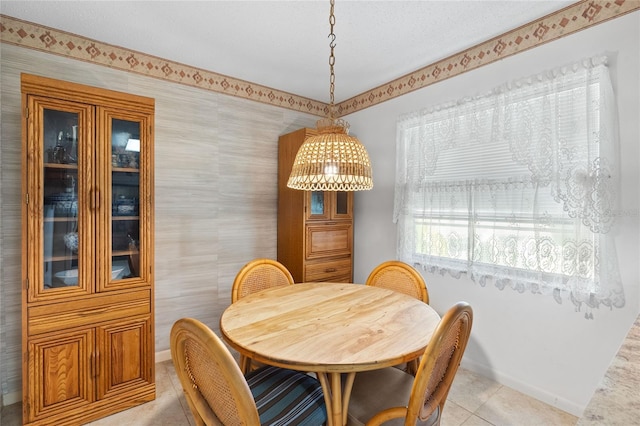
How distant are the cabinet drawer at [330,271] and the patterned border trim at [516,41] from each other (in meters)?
1.74

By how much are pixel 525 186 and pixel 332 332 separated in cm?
168

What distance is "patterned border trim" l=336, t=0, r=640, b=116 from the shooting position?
1770 mm

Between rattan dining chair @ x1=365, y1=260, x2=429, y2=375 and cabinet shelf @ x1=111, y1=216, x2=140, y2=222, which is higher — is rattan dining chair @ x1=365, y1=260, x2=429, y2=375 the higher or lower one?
the lower one

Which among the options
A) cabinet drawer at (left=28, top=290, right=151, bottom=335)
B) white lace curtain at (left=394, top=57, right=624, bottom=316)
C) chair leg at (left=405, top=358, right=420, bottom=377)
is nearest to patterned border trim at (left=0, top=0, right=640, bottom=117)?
white lace curtain at (left=394, top=57, right=624, bottom=316)

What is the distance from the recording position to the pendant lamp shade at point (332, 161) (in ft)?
4.81

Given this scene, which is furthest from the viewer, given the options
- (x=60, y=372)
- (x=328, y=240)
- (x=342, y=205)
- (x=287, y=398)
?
(x=342, y=205)

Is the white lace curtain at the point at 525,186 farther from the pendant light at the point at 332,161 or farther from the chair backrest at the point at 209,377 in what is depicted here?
the chair backrest at the point at 209,377

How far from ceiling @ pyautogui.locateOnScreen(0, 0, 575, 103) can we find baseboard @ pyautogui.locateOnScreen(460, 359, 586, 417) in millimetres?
2487

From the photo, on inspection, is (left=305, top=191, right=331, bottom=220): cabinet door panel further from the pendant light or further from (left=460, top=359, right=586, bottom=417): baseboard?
(left=460, top=359, right=586, bottom=417): baseboard

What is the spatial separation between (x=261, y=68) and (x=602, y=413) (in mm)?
2896

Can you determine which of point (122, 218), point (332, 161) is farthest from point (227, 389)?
point (122, 218)

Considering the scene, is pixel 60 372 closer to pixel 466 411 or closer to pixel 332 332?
pixel 332 332

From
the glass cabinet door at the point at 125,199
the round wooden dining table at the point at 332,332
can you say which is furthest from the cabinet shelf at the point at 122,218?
the round wooden dining table at the point at 332,332

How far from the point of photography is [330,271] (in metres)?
3.11
